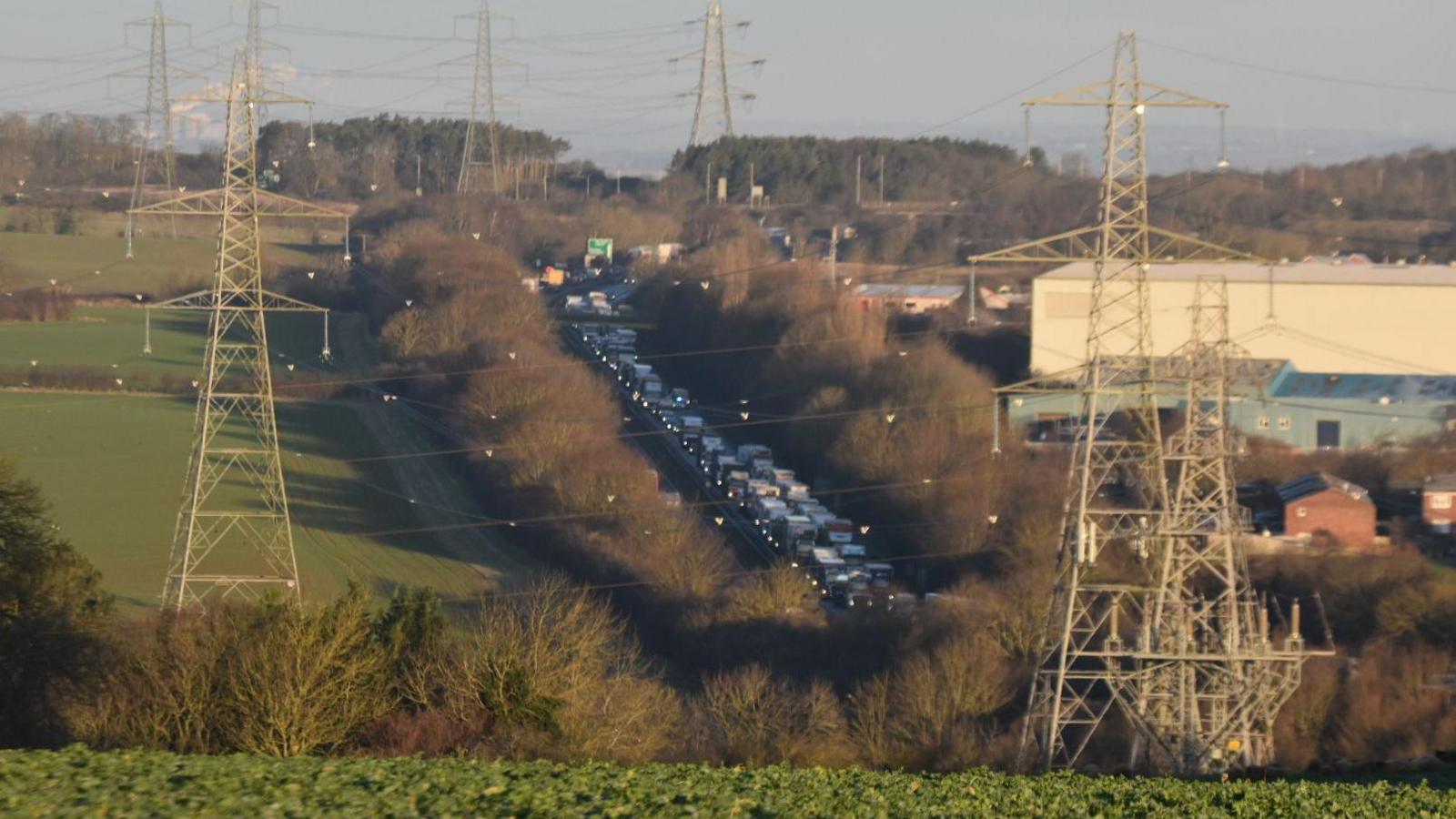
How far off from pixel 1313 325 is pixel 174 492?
15.6m

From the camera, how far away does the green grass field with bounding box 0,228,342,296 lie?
3105cm

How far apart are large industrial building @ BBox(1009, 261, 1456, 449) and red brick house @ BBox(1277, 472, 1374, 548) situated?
5.38 m

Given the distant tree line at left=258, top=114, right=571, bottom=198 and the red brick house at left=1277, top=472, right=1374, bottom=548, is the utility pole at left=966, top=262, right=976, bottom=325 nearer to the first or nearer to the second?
the red brick house at left=1277, top=472, right=1374, bottom=548

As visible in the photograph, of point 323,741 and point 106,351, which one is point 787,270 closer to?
point 106,351

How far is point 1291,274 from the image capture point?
25812 millimetres

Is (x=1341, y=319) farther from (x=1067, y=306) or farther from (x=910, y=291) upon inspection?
(x=910, y=291)

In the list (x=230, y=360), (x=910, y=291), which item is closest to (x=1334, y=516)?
(x=230, y=360)

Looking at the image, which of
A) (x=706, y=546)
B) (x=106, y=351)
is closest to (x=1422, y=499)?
(x=706, y=546)

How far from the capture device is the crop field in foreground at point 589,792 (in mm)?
6031

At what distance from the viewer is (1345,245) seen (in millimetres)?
33000

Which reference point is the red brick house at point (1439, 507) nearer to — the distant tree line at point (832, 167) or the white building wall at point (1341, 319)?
the white building wall at point (1341, 319)

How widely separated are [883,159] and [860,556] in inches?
1114

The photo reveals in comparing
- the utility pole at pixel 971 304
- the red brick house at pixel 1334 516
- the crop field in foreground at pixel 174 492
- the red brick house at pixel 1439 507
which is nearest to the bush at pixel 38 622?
the crop field in foreground at pixel 174 492

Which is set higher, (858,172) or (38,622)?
(858,172)
